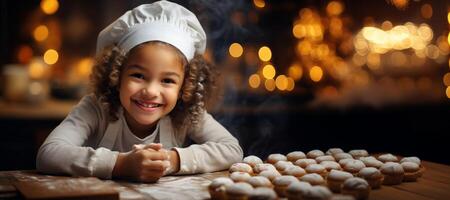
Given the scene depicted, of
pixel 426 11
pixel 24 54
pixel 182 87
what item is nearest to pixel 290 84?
pixel 426 11

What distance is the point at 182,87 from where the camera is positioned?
187 centimetres

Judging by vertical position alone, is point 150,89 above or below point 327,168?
above

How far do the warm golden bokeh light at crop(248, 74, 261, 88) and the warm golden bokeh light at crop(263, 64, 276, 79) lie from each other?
8cm

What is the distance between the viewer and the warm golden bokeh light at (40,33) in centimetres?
311

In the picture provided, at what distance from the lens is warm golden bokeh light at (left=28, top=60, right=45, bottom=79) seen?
3.04 meters

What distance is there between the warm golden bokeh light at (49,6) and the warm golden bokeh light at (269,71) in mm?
1289

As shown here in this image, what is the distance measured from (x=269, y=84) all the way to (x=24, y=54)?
1448 millimetres

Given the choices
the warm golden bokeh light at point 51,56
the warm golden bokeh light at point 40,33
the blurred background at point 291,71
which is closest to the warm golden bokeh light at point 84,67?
the blurred background at point 291,71

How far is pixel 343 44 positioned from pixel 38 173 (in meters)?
2.68

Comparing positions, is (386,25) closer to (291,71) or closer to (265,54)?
(291,71)

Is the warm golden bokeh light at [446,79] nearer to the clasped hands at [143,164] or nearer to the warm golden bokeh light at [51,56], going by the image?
the warm golden bokeh light at [51,56]

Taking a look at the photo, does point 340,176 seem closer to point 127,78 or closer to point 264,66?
point 127,78

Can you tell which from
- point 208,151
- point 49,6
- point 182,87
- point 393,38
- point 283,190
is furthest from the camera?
point 393,38

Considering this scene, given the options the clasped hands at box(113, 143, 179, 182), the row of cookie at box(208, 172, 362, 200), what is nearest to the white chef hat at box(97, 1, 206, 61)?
the clasped hands at box(113, 143, 179, 182)
